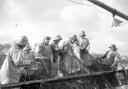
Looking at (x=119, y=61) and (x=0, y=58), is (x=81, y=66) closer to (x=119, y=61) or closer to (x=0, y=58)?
(x=119, y=61)

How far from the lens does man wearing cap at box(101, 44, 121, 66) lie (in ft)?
40.6

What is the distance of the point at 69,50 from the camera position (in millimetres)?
11492

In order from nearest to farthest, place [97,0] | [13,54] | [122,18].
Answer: [13,54] → [97,0] → [122,18]

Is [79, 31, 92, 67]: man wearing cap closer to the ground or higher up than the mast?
closer to the ground

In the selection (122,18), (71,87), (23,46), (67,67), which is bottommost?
(71,87)

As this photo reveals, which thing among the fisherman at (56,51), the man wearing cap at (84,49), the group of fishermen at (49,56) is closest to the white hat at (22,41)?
the group of fishermen at (49,56)

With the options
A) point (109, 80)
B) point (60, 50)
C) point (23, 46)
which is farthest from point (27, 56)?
point (109, 80)

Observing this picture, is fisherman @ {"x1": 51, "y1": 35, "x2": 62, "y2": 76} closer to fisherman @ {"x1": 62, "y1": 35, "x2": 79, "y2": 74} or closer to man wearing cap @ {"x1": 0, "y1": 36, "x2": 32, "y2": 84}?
fisherman @ {"x1": 62, "y1": 35, "x2": 79, "y2": 74}

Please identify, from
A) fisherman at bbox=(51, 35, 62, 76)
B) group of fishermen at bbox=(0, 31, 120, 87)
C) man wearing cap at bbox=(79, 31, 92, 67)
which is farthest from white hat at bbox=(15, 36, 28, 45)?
man wearing cap at bbox=(79, 31, 92, 67)

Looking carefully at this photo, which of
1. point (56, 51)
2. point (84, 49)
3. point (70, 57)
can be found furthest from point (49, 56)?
point (84, 49)

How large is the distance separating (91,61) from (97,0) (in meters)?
2.71

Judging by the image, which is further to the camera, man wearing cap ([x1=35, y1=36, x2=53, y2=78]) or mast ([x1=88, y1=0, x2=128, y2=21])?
mast ([x1=88, y1=0, x2=128, y2=21])

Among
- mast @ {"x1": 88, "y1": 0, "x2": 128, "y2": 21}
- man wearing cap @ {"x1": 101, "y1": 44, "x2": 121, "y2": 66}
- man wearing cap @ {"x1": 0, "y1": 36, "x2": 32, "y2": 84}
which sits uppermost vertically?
mast @ {"x1": 88, "y1": 0, "x2": 128, "y2": 21}

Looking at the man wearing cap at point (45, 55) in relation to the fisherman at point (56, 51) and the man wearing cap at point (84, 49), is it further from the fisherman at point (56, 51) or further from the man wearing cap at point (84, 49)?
the man wearing cap at point (84, 49)
